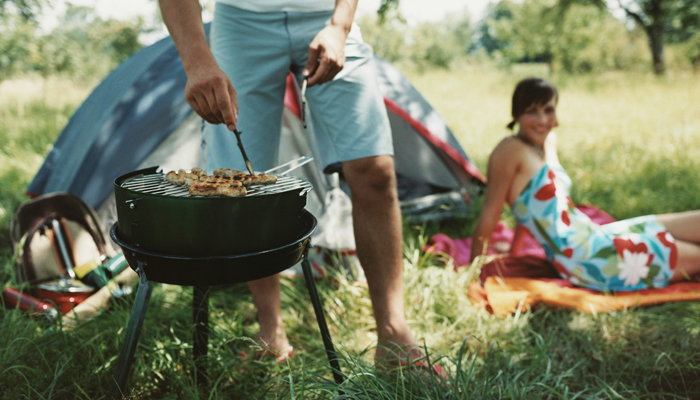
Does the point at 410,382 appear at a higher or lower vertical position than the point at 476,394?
higher

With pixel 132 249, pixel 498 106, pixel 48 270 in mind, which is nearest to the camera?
pixel 132 249

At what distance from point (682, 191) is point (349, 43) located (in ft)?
11.1

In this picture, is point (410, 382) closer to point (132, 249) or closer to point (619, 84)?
point (132, 249)

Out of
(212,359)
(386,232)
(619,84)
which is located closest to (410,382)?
(386,232)

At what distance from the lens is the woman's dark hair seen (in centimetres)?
238

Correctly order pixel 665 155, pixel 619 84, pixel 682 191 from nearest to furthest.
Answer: pixel 682 191 < pixel 665 155 < pixel 619 84

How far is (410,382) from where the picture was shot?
132 centimetres

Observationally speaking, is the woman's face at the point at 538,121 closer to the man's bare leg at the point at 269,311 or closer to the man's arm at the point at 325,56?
the man's arm at the point at 325,56

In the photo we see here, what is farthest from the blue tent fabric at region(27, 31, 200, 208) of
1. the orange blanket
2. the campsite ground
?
the orange blanket

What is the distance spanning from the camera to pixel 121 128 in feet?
9.31

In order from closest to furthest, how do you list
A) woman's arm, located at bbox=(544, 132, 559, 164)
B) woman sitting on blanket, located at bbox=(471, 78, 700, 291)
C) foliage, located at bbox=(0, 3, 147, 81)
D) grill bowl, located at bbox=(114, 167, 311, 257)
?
grill bowl, located at bbox=(114, 167, 311, 257)
woman sitting on blanket, located at bbox=(471, 78, 700, 291)
woman's arm, located at bbox=(544, 132, 559, 164)
foliage, located at bbox=(0, 3, 147, 81)

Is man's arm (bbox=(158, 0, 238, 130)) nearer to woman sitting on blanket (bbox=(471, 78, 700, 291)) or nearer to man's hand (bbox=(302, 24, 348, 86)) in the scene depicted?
man's hand (bbox=(302, 24, 348, 86))

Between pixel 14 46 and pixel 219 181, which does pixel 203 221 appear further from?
pixel 14 46

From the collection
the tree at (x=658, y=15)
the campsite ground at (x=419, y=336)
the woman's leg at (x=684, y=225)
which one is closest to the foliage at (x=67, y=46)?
the campsite ground at (x=419, y=336)
